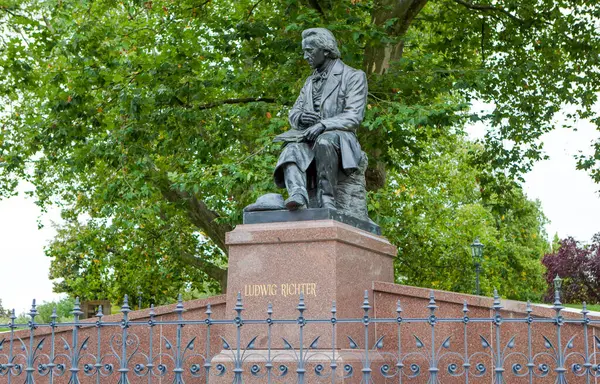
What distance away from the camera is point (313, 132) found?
9344 mm

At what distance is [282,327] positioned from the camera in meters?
8.63

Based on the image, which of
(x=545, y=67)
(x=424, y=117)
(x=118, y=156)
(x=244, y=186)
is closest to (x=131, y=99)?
(x=118, y=156)

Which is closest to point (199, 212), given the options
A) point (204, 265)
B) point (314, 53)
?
point (204, 265)

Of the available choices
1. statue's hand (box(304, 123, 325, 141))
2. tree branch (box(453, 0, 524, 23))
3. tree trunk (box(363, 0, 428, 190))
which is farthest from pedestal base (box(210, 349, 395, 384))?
tree branch (box(453, 0, 524, 23))

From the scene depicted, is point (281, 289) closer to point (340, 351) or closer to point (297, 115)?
point (340, 351)

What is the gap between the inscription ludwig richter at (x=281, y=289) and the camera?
8531 mm

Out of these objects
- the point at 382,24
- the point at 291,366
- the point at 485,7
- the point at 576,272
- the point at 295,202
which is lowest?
the point at 291,366

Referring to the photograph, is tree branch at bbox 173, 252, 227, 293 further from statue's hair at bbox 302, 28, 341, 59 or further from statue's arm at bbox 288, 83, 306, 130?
→ statue's hair at bbox 302, 28, 341, 59

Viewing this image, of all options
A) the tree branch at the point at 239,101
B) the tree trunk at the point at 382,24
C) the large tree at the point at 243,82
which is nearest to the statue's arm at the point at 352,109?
the large tree at the point at 243,82

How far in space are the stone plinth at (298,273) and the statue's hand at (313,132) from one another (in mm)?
1080

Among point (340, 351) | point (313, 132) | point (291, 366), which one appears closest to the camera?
point (291, 366)

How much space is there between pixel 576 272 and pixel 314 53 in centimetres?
3289

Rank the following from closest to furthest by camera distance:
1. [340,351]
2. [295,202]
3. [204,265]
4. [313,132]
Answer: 1. [340,351]
2. [295,202]
3. [313,132]
4. [204,265]

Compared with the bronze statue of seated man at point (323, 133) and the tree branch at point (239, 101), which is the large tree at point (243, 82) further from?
the bronze statue of seated man at point (323, 133)
